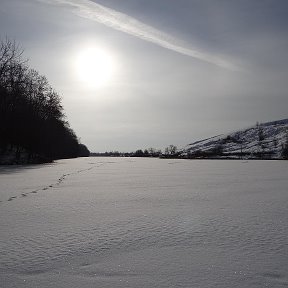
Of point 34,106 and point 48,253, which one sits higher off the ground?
point 34,106

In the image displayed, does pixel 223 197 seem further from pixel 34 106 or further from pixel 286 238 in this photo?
pixel 34 106

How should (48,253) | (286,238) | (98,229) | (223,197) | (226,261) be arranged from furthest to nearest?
(223,197) < (98,229) < (286,238) < (48,253) < (226,261)

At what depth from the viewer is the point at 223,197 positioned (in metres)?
7.77

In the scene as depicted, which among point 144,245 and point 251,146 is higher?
Result: point 251,146

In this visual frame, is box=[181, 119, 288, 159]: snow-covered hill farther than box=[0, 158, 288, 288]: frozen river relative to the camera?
Yes

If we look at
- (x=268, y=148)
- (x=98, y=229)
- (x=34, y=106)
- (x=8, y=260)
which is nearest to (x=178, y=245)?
(x=98, y=229)

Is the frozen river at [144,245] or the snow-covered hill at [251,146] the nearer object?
the frozen river at [144,245]

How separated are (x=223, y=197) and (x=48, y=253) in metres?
5.19

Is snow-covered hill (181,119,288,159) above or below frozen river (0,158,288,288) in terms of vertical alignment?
above

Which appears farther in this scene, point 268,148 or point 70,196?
point 268,148

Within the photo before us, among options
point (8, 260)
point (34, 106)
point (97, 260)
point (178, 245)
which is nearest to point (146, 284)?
point (97, 260)

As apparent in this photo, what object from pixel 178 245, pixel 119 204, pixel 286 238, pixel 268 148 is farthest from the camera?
pixel 268 148

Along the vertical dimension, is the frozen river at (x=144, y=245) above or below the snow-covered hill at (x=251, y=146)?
below

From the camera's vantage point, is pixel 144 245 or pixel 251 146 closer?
pixel 144 245
